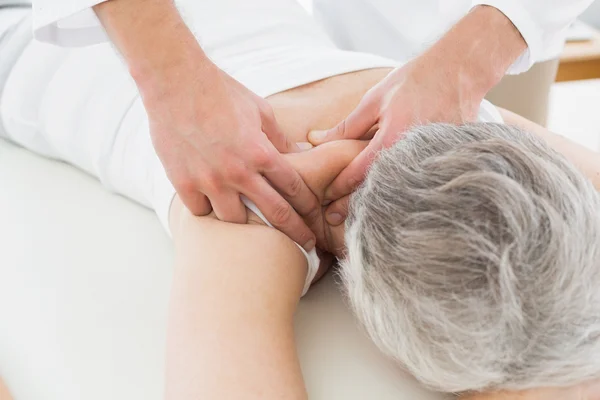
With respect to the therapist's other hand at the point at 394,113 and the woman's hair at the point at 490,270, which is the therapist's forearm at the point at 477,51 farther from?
the woman's hair at the point at 490,270

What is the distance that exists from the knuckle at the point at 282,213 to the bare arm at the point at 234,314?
2cm

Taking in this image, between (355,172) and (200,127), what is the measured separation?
0.79ft

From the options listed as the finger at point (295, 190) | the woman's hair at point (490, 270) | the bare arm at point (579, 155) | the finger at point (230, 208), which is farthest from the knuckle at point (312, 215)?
the bare arm at point (579, 155)

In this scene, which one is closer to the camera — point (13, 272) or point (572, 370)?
point (572, 370)

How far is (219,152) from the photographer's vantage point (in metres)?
0.96

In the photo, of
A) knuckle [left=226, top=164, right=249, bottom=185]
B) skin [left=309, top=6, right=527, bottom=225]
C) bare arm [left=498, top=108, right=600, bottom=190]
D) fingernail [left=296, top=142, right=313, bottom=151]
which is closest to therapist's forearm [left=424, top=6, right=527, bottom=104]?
skin [left=309, top=6, right=527, bottom=225]

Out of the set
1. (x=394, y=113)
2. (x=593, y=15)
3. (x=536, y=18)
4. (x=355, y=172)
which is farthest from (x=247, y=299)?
A: (x=593, y=15)

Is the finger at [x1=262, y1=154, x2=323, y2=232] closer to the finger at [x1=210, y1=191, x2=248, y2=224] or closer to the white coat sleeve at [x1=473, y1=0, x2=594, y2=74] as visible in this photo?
the finger at [x1=210, y1=191, x2=248, y2=224]

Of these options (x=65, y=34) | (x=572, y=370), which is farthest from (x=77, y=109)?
(x=572, y=370)

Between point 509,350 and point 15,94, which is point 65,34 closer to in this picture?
point 15,94

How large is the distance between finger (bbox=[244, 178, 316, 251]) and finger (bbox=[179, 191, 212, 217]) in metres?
0.07

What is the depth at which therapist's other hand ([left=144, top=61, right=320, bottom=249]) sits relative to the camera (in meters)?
0.95

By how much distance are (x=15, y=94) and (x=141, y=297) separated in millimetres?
717

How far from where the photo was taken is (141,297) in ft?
3.63
